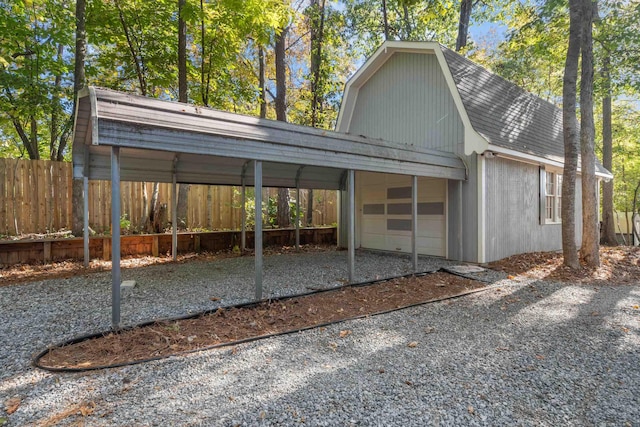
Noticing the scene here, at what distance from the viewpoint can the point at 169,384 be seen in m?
2.47

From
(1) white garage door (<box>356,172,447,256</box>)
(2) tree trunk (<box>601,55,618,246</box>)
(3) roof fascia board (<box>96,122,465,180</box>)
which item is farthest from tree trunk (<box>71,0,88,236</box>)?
(2) tree trunk (<box>601,55,618,246</box>)

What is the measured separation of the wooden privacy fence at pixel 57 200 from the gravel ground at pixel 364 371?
4367mm

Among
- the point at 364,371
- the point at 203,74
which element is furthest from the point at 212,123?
the point at 203,74

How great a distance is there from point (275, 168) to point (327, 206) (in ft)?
18.7

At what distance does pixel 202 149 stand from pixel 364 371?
2.98 m

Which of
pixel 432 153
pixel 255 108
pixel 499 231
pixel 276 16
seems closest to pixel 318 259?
pixel 432 153

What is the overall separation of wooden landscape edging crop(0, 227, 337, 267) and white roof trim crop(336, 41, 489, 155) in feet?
13.7

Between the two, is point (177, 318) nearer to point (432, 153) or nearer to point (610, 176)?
point (432, 153)

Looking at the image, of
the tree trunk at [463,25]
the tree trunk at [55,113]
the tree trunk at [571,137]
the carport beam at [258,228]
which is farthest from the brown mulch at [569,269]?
the tree trunk at [55,113]

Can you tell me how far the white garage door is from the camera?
834cm

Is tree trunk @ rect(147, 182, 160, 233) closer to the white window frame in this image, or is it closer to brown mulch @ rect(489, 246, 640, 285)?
brown mulch @ rect(489, 246, 640, 285)

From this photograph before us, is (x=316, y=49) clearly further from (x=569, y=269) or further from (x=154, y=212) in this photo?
(x=569, y=269)

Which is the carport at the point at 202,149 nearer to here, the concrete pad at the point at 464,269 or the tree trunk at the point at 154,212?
the concrete pad at the point at 464,269

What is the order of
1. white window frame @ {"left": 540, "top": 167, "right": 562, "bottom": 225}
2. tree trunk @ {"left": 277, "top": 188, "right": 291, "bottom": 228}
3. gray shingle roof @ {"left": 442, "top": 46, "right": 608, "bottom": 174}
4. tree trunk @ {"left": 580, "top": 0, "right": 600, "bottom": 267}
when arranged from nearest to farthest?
tree trunk @ {"left": 580, "top": 0, "right": 600, "bottom": 267}
gray shingle roof @ {"left": 442, "top": 46, "right": 608, "bottom": 174}
white window frame @ {"left": 540, "top": 167, "right": 562, "bottom": 225}
tree trunk @ {"left": 277, "top": 188, "right": 291, "bottom": 228}
